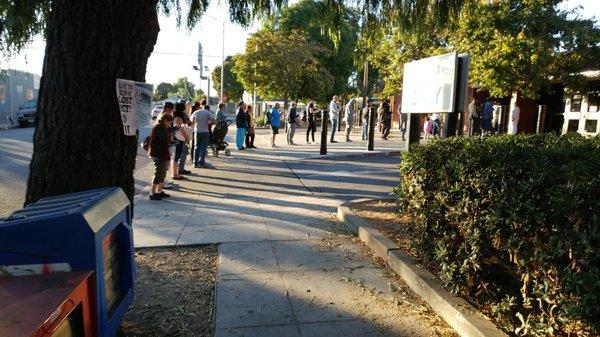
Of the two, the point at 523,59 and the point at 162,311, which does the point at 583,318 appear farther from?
the point at 523,59

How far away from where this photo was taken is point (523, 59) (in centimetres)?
1634

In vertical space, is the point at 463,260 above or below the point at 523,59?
below

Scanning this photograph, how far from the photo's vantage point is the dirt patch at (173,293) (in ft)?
11.5

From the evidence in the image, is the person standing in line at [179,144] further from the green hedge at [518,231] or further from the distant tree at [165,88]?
the distant tree at [165,88]

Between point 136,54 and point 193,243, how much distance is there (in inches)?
104

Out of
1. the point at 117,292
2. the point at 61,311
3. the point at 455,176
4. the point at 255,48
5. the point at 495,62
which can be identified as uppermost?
the point at 255,48

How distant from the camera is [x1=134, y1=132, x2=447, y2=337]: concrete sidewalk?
3559mm

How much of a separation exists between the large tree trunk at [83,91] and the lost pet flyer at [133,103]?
44mm

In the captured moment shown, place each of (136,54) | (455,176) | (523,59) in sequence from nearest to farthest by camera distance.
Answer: (136,54), (455,176), (523,59)

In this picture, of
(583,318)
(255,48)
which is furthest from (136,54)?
(255,48)

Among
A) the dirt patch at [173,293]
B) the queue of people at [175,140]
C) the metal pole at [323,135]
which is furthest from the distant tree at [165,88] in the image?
the dirt patch at [173,293]

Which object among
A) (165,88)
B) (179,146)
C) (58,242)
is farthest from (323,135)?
(165,88)

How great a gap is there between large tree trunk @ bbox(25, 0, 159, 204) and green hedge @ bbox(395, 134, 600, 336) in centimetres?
264

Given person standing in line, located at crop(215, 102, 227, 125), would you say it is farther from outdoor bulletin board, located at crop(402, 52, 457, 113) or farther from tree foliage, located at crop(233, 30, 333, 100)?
tree foliage, located at crop(233, 30, 333, 100)
